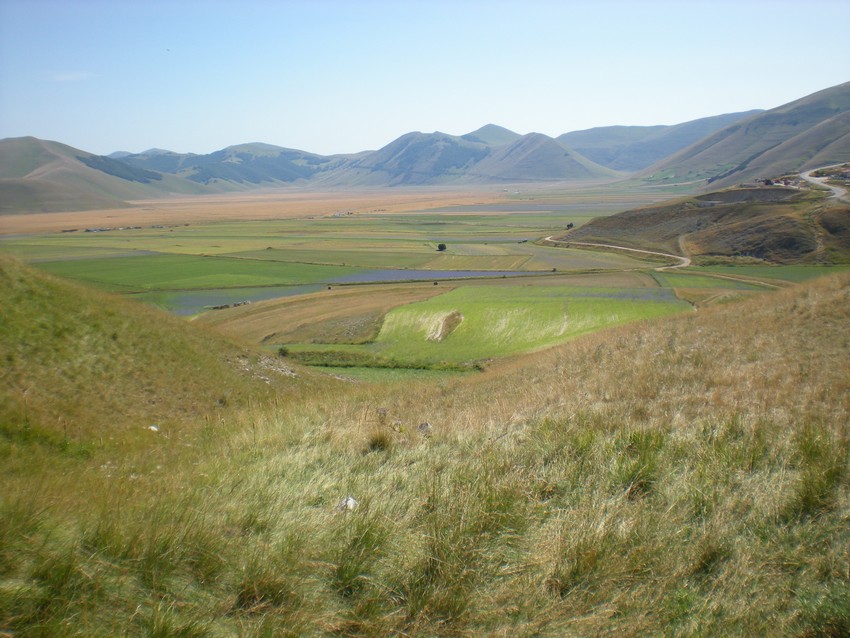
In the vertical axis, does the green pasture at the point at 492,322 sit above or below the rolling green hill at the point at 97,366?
below

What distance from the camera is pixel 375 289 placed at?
6109 centimetres

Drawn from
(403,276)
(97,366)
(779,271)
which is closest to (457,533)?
(97,366)

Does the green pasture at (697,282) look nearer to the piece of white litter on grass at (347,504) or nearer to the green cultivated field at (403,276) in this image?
the green cultivated field at (403,276)

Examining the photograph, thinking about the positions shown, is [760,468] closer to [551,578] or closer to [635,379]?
[551,578]

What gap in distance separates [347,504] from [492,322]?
39563mm

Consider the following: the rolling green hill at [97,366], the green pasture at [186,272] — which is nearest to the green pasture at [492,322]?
the rolling green hill at [97,366]

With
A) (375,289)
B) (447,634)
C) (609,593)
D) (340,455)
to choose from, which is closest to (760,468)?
(609,593)

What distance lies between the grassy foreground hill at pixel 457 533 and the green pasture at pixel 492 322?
2884 centimetres

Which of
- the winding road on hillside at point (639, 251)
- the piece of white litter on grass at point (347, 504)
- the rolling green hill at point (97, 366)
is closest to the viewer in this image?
the piece of white litter on grass at point (347, 504)

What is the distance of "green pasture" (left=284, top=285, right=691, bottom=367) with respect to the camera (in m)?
38.2

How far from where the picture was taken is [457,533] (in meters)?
4.67

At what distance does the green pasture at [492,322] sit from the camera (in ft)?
125

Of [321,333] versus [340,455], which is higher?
[340,455]

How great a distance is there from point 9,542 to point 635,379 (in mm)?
10876
